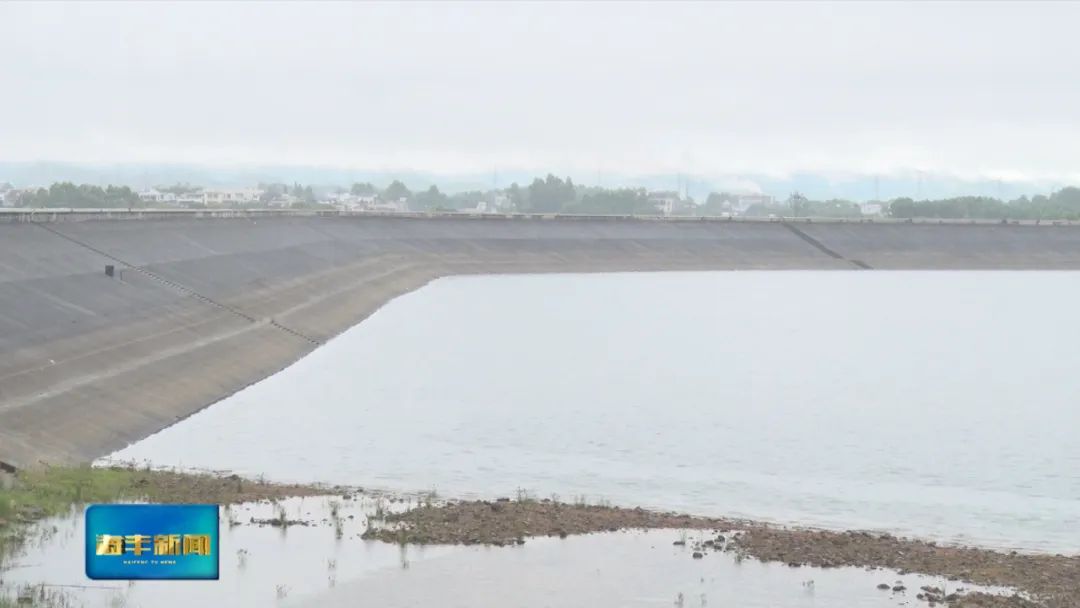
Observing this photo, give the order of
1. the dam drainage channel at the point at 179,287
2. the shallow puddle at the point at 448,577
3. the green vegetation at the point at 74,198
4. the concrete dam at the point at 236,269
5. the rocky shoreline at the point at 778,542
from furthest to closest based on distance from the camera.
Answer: the green vegetation at the point at 74,198
the dam drainage channel at the point at 179,287
the concrete dam at the point at 236,269
the rocky shoreline at the point at 778,542
the shallow puddle at the point at 448,577

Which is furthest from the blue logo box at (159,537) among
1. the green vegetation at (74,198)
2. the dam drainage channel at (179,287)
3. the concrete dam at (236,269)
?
the green vegetation at (74,198)

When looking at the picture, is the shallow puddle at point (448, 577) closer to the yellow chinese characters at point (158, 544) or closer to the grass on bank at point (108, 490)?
the grass on bank at point (108, 490)

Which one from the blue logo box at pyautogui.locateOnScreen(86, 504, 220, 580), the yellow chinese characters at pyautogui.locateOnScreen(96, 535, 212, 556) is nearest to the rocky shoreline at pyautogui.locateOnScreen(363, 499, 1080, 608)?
the blue logo box at pyautogui.locateOnScreen(86, 504, 220, 580)

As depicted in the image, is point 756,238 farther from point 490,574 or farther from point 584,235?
point 490,574

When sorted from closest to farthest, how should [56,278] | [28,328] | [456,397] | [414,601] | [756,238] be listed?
[414,601], [28,328], [456,397], [56,278], [756,238]

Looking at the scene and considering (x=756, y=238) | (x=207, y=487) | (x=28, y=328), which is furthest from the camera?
(x=756, y=238)

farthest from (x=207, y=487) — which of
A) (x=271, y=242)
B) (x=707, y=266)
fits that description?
(x=707, y=266)

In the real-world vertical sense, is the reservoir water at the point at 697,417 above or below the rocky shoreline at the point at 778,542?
below
